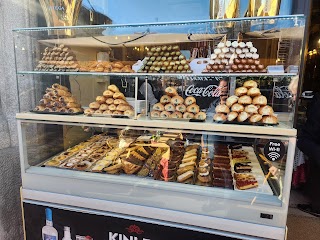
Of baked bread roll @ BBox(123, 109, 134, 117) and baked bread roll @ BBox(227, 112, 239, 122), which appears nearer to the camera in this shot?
baked bread roll @ BBox(227, 112, 239, 122)

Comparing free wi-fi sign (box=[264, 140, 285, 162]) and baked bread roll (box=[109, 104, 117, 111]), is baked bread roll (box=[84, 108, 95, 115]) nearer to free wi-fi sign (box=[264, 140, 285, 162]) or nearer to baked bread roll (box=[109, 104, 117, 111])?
baked bread roll (box=[109, 104, 117, 111])

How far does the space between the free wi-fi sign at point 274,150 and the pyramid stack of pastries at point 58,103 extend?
1447 millimetres

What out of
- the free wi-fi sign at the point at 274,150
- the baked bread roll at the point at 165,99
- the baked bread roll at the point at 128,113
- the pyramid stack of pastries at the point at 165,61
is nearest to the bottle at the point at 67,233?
the baked bread roll at the point at 128,113

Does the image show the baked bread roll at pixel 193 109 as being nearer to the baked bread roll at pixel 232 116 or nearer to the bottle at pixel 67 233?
the baked bread roll at pixel 232 116

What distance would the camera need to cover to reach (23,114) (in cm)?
188

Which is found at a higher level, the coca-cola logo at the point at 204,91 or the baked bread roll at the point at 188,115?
the coca-cola logo at the point at 204,91

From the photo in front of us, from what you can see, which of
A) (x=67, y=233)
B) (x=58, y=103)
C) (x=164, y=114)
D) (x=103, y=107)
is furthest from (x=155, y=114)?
(x=67, y=233)

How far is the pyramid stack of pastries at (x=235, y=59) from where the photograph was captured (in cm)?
157

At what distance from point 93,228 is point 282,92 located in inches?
66.7

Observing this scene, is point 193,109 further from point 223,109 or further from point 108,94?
point 108,94

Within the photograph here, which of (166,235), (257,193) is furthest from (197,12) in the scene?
(166,235)

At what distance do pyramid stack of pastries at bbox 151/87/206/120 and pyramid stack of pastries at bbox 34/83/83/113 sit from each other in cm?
69

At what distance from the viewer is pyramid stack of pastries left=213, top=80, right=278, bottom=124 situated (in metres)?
1.53

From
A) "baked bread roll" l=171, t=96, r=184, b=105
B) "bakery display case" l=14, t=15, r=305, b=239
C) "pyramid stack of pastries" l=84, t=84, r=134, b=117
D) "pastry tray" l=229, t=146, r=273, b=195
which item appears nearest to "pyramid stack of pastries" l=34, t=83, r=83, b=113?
"bakery display case" l=14, t=15, r=305, b=239
